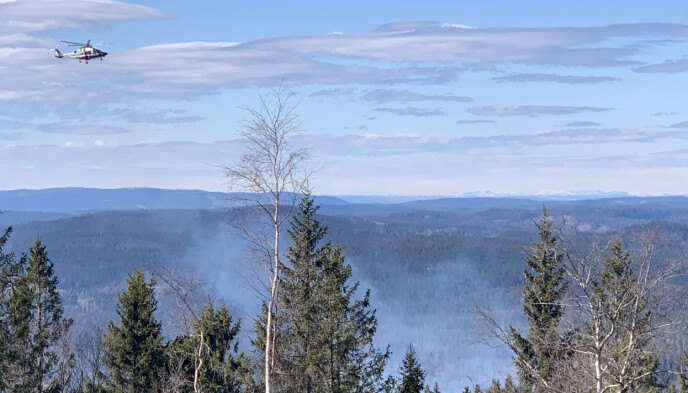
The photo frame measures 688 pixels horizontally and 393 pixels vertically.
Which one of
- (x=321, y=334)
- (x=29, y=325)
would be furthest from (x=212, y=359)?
(x=29, y=325)

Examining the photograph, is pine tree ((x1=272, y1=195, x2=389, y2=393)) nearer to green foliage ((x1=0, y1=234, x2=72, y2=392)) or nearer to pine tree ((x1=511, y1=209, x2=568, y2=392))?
pine tree ((x1=511, y1=209, x2=568, y2=392))

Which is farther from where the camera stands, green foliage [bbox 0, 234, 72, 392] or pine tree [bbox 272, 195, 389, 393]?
green foliage [bbox 0, 234, 72, 392]

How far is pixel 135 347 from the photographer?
34.0 m

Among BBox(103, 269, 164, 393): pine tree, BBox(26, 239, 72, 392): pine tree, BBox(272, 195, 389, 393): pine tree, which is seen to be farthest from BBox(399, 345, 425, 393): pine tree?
BBox(26, 239, 72, 392): pine tree

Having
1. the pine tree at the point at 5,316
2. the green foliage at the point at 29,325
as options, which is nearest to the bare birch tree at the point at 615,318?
the pine tree at the point at 5,316

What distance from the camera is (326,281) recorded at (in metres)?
31.2

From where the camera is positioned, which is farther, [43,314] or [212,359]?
[43,314]

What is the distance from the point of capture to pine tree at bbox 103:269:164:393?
33.7 meters

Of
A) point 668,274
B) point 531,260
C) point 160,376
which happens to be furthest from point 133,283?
point 668,274

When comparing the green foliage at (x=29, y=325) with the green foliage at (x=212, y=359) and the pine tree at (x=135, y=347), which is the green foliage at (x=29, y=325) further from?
the green foliage at (x=212, y=359)

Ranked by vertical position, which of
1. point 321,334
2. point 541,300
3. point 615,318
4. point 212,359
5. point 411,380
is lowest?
point 411,380

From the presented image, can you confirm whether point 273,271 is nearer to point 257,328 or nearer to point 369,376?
point 257,328

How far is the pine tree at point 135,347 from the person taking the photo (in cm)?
3366

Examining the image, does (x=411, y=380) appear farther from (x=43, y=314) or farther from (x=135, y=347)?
(x=43, y=314)
